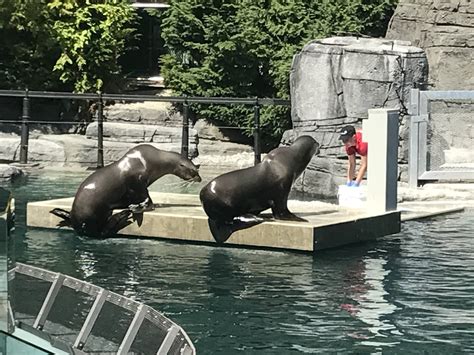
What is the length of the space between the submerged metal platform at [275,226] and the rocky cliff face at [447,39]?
7375mm

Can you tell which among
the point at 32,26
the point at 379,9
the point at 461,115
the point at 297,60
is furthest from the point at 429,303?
the point at 32,26

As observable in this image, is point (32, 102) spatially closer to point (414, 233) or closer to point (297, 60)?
point (297, 60)

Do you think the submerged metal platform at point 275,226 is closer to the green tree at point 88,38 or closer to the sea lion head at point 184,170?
the sea lion head at point 184,170

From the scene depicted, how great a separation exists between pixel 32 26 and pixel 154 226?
36.8 feet

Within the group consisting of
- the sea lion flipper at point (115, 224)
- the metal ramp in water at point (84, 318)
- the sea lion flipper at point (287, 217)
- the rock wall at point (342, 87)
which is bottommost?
the sea lion flipper at point (115, 224)

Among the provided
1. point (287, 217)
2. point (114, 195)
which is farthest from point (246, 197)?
point (114, 195)

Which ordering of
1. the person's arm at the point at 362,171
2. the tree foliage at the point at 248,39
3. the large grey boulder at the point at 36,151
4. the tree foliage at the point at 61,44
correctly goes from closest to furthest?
the person's arm at the point at 362,171
the large grey boulder at the point at 36,151
the tree foliage at the point at 248,39
the tree foliage at the point at 61,44

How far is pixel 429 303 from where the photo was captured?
9.75 meters

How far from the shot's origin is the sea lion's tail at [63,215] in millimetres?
13266

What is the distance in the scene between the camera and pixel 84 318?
252 inches

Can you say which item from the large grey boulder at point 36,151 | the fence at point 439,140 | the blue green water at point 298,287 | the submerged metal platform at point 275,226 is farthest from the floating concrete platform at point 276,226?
the large grey boulder at point 36,151

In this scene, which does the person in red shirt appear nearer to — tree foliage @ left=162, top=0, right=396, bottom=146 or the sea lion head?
the sea lion head

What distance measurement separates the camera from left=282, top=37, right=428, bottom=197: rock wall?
1748cm

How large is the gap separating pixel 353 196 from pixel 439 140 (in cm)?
313
